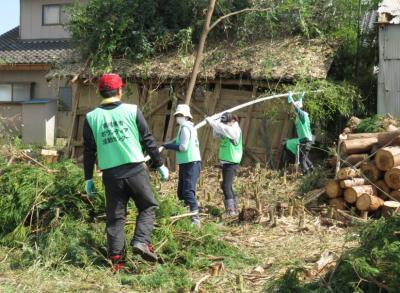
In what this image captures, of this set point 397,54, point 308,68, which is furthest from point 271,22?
point 397,54

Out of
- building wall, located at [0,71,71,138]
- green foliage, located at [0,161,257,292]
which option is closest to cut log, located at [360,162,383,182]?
green foliage, located at [0,161,257,292]

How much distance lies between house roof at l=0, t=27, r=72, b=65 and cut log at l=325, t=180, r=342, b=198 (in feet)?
39.7

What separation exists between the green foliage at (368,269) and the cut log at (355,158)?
4849 millimetres

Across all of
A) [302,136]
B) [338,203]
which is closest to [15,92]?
[302,136]

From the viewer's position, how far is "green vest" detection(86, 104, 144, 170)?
606 cm

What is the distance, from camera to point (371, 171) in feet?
31.0

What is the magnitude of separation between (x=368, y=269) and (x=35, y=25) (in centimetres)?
2053

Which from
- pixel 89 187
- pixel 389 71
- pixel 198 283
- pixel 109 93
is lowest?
pixel 198 283

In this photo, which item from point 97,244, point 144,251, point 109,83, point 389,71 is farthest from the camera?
point 389,71

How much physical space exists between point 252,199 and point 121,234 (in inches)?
187

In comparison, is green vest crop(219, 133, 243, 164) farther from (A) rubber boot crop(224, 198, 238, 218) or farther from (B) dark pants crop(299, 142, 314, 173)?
(B) dark pants crop(299, 142, 314, 173)

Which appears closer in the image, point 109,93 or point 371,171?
point 109,93

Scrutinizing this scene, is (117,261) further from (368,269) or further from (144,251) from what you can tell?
(368,269)

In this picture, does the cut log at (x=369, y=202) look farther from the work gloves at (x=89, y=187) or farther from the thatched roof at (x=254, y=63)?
the thatched roof at (x=254, y=63)
